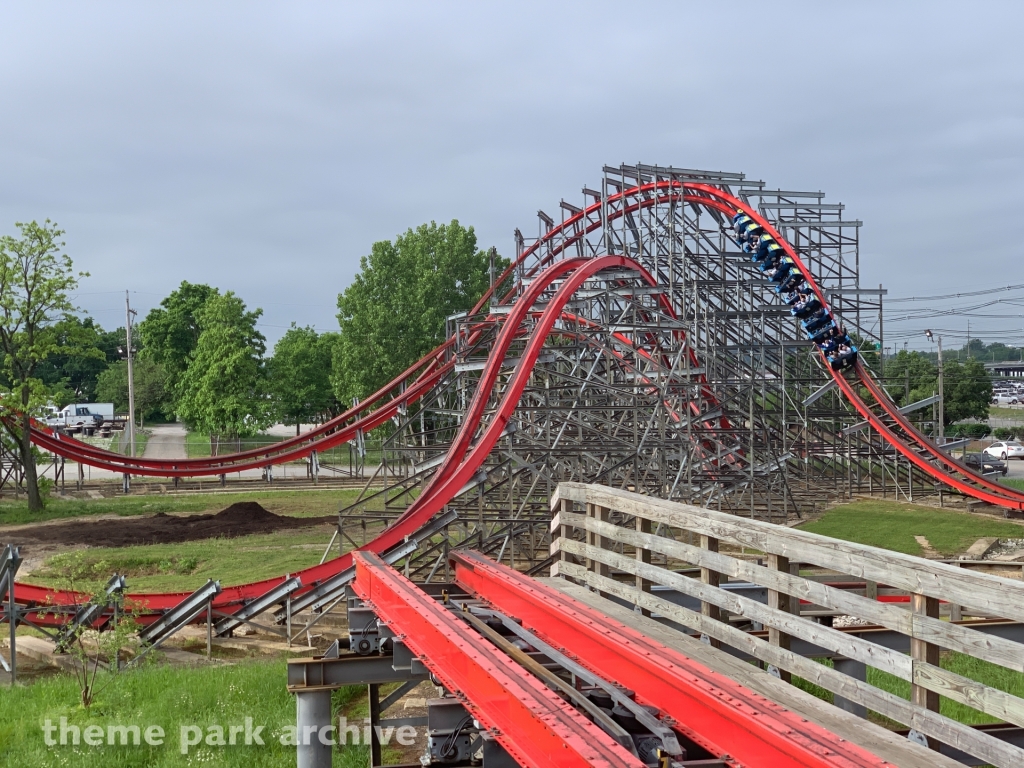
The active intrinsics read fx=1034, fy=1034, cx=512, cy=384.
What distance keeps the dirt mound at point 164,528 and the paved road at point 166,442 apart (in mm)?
19899

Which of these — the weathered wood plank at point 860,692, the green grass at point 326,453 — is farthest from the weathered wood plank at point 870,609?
the green grass at point 326,453

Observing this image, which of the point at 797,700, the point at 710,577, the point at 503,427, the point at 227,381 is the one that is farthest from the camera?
the point at 227,381

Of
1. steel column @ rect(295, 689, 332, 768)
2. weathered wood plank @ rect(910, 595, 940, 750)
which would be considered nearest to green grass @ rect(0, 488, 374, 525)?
steel column @ rect(295, 689, 332, 768)

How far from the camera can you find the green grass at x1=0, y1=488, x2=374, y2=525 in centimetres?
2730

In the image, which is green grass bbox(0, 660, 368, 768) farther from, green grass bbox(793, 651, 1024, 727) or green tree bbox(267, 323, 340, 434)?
green tree bbox(267, 323, 340, 434)

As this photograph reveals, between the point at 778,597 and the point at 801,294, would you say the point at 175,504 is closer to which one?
the point at 801,294

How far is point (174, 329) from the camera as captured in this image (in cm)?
6719

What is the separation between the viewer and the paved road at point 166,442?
49.3 m

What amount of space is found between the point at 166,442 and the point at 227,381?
54.9 ft

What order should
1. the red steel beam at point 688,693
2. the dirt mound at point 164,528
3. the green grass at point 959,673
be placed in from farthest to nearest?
the dirt mound at point 164,528 < the green grass at point 959,673 < the red steel beam at point 688,693

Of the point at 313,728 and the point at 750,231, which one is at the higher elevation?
the point at 750,231

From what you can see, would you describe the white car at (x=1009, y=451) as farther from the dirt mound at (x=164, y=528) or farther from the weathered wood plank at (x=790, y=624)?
the weathered wood plank at (x=790, y=624)

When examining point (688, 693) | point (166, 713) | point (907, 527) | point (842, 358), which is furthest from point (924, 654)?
point (842, 358)

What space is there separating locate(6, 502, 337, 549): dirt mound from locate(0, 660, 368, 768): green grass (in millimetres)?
11661
